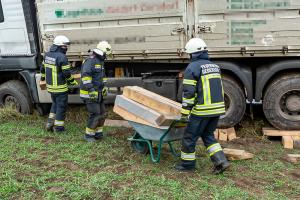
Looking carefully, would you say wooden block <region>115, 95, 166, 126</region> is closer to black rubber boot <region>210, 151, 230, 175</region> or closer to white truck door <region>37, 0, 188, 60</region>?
black rubber boot <region>210, 151, 230, 175</region>

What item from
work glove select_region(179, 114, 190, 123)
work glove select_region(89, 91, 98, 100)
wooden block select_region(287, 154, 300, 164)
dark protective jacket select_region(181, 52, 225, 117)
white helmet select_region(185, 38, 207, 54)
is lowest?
wooden block select_region(287, 154, 300, 164)

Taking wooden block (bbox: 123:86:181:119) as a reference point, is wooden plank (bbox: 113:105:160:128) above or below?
below

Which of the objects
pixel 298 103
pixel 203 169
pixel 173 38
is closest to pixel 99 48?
pixel 173 38

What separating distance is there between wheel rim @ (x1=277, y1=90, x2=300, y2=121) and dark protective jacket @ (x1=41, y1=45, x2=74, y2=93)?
3.72 metres

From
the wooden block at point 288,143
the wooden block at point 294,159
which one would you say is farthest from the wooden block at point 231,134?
the wooden block at point 294,159

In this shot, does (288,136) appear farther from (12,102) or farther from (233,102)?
(12,102)

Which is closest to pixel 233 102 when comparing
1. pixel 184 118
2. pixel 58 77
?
pixel 184 118

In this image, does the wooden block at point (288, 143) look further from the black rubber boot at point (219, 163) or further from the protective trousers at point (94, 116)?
the protective trousers at point (94, 116)

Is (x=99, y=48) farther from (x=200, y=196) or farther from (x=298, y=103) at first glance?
(x=298, y=103)

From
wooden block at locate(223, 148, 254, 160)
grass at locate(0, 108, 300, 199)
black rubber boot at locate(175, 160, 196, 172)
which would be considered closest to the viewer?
grass at locate(0, 108, 300, 199)

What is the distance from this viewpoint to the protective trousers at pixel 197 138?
15.8ft

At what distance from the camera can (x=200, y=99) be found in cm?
473

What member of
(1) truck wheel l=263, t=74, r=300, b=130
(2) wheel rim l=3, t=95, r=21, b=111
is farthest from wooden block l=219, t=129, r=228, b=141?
(2) wheel rim l=3, t=95, r=21, b=111

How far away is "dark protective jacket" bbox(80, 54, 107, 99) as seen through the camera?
6.09m
